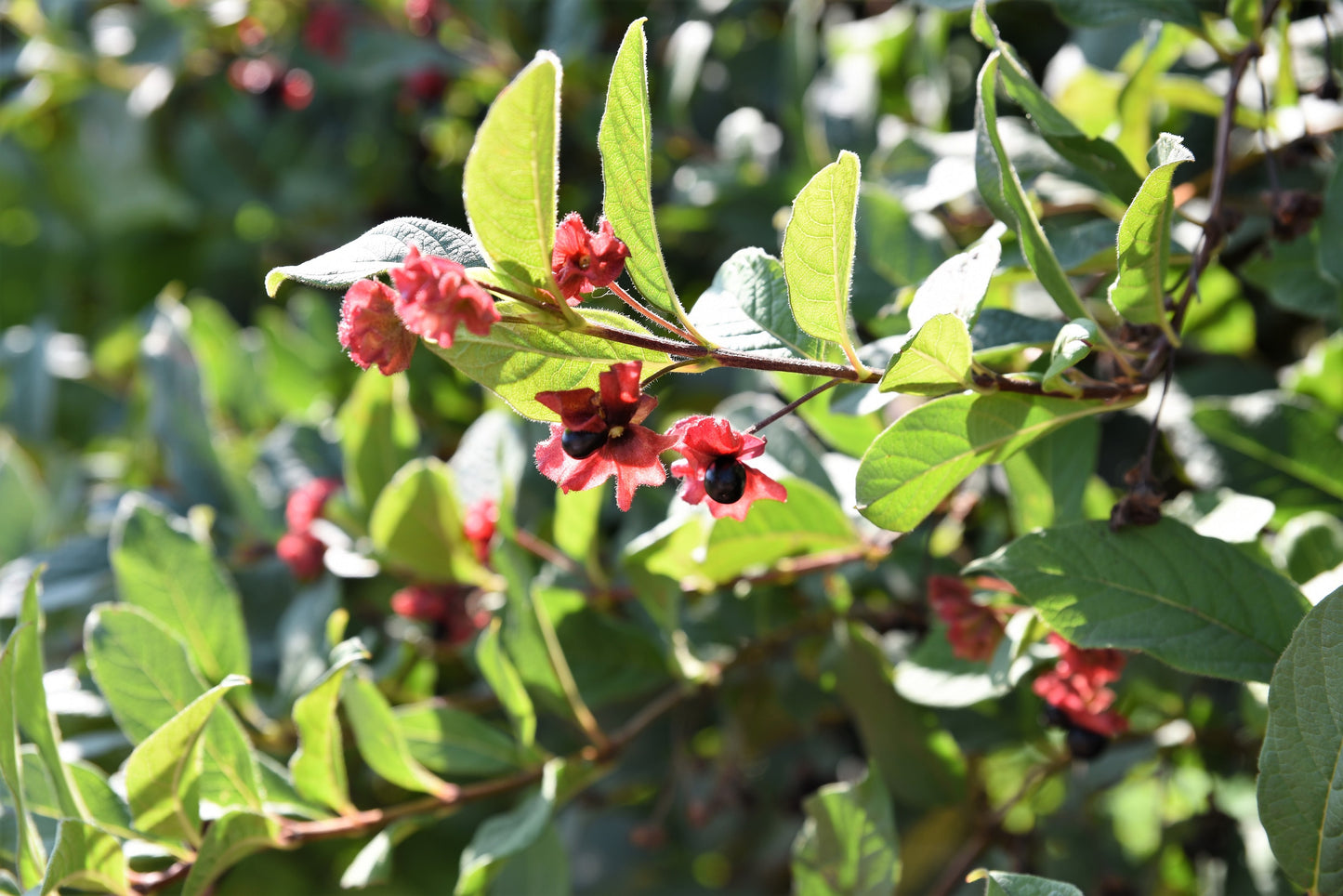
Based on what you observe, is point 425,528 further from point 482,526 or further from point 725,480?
point 725,480

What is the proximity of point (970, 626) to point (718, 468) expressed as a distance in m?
0.46

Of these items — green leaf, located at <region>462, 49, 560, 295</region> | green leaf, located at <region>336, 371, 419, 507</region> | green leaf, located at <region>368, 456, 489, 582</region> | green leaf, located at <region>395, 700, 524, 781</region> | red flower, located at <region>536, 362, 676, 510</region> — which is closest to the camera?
green leaf, located at <region>462, 49, 560, 295</region>

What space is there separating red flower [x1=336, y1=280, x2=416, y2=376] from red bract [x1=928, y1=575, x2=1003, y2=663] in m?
0.66

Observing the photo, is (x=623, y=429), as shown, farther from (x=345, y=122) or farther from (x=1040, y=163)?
(x=345, y=122)

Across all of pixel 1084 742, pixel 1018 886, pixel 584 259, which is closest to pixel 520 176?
pixel 584 259

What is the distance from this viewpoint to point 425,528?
4.57 feet

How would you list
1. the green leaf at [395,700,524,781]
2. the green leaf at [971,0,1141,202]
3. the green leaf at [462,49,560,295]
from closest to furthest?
the green leaf at [462,49,560,295] → the green leaf at [971,0,1141,202] → the green leaf at [395,700,524,781]

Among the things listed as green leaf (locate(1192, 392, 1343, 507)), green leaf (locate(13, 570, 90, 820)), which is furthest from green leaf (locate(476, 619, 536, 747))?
green leaf (locate(1192, 392, 1343, 507))

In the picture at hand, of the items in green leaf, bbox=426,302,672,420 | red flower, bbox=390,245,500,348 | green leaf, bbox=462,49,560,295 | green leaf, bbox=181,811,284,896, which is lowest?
green leaf, bbox=181,811,284,896

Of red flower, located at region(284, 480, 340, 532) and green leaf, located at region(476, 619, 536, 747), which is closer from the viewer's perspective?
green leaf, located at region(476, 619, 536, 747)

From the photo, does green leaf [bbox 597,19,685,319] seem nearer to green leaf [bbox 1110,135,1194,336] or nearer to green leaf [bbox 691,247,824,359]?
green leaf [bbox 691,247,824,359]

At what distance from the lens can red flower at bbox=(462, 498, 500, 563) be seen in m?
1.39

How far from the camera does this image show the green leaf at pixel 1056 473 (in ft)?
3.66

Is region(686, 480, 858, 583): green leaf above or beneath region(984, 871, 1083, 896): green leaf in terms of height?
beneath
